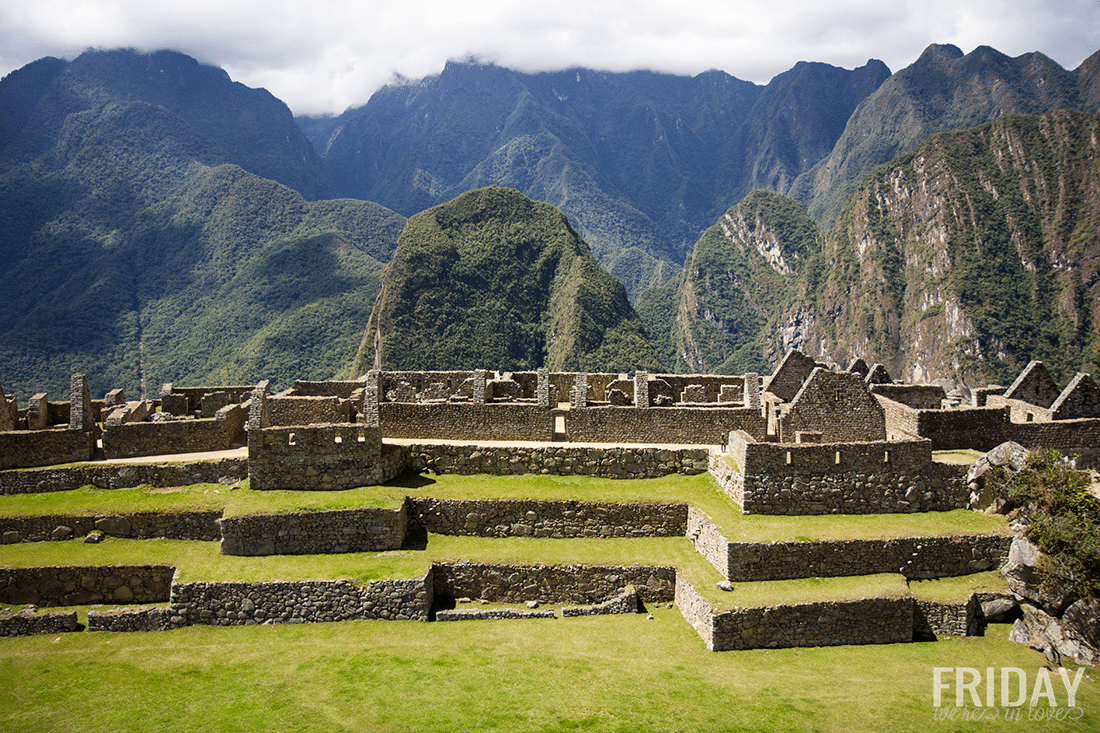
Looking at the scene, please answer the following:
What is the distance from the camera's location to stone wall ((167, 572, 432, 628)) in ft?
53.4

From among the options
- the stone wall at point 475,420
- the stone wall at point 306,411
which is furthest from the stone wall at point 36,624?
the stone wall at point 475,420

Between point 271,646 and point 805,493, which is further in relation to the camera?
point 805,493

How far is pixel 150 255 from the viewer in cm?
13825

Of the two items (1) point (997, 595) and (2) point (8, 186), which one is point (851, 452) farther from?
(2) point (8, 186)

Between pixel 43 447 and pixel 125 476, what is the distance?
10.1 ft

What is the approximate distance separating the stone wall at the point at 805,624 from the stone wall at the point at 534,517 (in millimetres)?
2709

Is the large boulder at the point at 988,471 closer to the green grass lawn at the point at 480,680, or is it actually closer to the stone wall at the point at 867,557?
the stone wall at the point at 867,557

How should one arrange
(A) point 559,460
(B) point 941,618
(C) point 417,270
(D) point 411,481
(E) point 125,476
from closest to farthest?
(B) point 941,618, (D) point 411,481, (E) point 125,476, (A) point 559,460, (C) point 417,270

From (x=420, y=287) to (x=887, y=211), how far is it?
121963 mm

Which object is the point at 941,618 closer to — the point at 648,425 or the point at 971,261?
the point at 648,425

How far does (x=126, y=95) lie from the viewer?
19625 centimetres

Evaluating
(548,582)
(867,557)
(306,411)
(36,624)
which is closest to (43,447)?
(36,624)

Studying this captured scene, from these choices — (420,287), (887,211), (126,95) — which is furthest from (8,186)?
→ (887,211)

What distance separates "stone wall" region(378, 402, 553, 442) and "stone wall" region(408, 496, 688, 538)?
3.32 m
